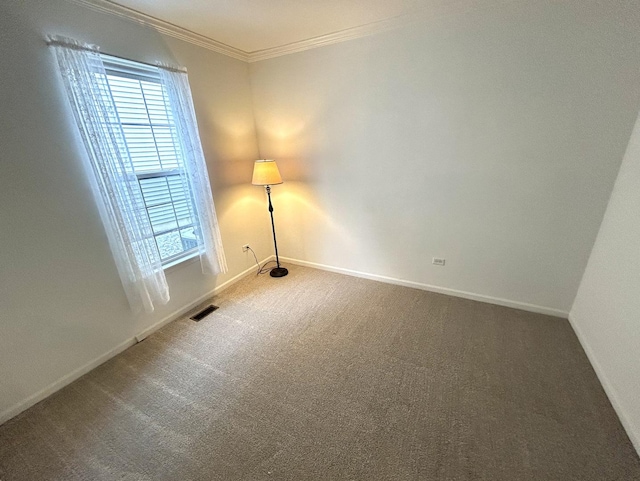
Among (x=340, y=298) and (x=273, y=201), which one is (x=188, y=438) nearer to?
(x=340, y=298)

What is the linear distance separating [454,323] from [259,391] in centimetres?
168

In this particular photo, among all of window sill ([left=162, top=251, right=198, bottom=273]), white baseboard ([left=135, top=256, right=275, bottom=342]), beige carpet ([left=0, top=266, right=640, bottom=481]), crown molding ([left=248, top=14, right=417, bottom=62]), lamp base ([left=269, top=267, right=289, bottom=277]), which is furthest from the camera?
lamp base ([left=269, top=267, right=289, bottom=277])

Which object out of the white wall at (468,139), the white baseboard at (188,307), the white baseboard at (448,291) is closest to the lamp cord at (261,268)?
the white baseboard at (188,307)

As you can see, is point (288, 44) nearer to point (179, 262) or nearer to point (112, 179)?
point (112, 179)

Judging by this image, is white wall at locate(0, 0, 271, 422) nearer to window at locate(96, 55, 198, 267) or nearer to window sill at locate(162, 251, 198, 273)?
window at locate(96, 55, 198, 267)

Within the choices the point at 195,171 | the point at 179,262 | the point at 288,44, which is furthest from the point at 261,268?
the point at 288,44

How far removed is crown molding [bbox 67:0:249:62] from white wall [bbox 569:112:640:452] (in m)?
3.32

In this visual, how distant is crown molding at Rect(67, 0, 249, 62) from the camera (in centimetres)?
175

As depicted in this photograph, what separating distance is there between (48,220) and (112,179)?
444 mm

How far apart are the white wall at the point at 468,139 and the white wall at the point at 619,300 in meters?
0.15

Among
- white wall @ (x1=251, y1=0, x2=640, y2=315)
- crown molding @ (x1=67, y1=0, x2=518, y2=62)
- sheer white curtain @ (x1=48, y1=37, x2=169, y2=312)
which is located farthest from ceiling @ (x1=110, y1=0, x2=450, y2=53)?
sheer white curtain @ (x1=48, y1=37, x2=169, y2=312)

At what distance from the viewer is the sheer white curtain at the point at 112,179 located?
5.46ft

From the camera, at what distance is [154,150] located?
223 centimetres

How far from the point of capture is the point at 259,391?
1.74 metres
